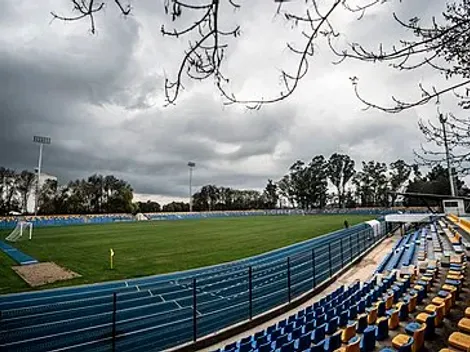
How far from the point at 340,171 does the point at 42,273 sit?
91841mm

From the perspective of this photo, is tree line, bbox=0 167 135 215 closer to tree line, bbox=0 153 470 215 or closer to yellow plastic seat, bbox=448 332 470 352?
tree line, bbox=0 153 470 215

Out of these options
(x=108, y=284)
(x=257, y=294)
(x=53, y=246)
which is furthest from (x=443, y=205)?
(x=53, y=246)

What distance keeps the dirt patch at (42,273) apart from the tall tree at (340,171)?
88958 millimetres

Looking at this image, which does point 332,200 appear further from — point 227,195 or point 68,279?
point 68,279

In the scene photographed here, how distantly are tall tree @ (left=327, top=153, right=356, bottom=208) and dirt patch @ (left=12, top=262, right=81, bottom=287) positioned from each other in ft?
292

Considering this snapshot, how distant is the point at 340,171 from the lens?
97.2m

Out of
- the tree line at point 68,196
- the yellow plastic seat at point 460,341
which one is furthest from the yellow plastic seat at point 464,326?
the tree line at point 68,196

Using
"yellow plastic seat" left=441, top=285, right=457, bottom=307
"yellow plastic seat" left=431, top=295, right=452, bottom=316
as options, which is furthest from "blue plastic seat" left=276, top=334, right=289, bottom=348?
"yellow plastic seat" left=441, top=285, right=457, bottom=307

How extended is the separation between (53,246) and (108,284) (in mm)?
15003

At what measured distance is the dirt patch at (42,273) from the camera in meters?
14.8

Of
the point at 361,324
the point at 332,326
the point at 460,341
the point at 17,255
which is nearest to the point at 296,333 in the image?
the point at 332,326

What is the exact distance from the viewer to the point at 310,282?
14.5 m

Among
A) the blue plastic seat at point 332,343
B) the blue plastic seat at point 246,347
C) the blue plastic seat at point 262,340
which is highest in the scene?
the blue plastic seat at point 332,343

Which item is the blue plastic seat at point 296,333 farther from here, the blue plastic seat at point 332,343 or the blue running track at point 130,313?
the blue running track at point 130,313
